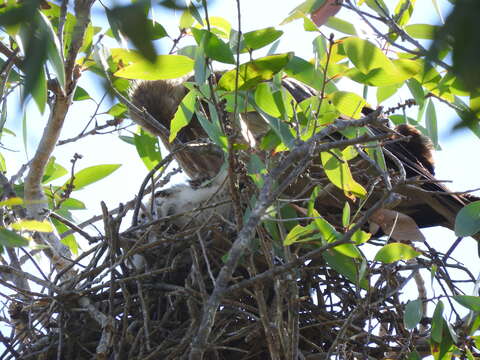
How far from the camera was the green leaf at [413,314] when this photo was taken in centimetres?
214

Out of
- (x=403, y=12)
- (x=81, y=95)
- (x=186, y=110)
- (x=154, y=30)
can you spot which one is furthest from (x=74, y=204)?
(x=154, y=30)

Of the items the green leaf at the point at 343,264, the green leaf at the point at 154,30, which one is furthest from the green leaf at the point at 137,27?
the green leaf at the point at 343,264

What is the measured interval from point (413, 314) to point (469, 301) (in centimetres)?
20

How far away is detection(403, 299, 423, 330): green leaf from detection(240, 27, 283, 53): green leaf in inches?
40.1

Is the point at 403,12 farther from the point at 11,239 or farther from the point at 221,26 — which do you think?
the point at 11,239

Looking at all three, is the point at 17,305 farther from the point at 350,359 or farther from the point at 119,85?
the point at 350,359

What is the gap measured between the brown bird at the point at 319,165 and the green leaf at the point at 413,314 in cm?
37

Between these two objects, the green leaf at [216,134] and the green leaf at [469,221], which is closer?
the green leaf at [216,134]

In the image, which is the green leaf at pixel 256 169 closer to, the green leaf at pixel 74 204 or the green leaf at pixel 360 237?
the green leaf at pixel 360 237

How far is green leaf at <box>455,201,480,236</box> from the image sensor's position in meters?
2.23

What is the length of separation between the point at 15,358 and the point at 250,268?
3.68ft

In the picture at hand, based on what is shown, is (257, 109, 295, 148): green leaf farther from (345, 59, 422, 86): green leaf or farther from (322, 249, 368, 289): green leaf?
(322, 249, 368, 289): green leaf

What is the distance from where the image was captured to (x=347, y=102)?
2.10 metres

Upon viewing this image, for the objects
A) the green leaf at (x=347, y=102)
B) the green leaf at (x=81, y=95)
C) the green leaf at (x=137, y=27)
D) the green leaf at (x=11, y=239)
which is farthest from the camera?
the green leaf at (x=81, y=95)
